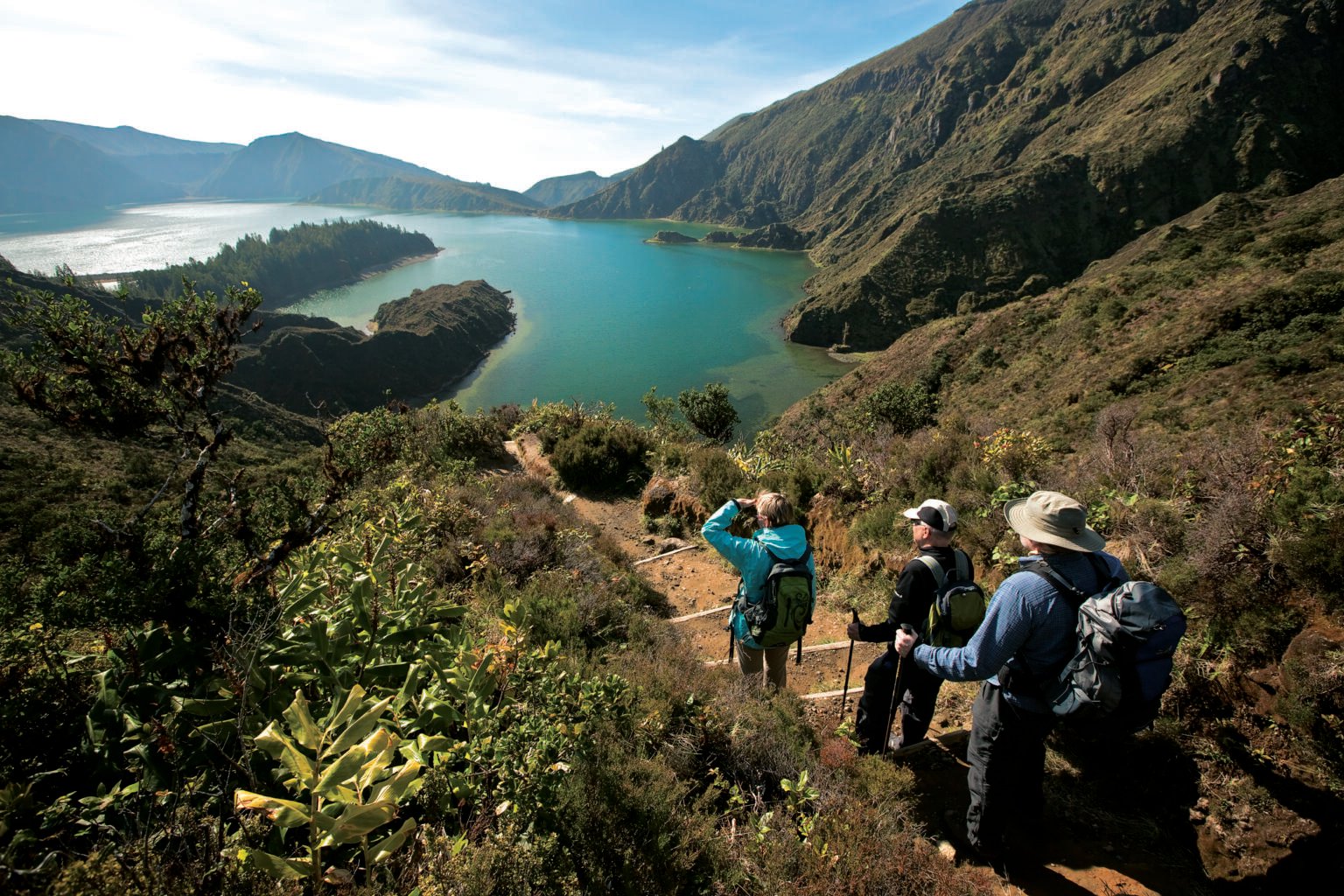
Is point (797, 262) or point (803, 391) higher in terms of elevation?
point (797, 262)

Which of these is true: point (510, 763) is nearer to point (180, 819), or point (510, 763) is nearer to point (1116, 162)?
point (180, 819)

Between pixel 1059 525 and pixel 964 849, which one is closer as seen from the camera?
pixel 1059 525

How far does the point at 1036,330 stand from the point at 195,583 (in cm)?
4007

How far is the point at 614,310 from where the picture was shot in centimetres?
8525

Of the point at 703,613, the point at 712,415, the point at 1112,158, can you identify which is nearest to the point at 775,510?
the point at 703,613

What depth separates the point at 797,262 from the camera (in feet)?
377

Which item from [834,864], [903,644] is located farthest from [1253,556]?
[834,864]

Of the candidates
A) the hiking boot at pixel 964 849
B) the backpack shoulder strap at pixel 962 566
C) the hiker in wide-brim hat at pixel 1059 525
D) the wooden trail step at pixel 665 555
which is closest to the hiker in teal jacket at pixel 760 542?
the backpack shoulder strap at pixel 962 566

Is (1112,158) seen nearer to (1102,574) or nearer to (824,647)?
(824,647)

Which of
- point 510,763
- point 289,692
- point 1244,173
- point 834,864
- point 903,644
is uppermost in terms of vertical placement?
point 1244,173

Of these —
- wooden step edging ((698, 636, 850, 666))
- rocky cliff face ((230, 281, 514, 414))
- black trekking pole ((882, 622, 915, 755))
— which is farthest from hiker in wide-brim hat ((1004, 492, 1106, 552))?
rocky cliff face ((230, 281, 514, 414))

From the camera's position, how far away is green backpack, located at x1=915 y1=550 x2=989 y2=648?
2961 mm

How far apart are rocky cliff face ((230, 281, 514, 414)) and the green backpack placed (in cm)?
5826

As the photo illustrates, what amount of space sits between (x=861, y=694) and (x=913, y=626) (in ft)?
4.02
